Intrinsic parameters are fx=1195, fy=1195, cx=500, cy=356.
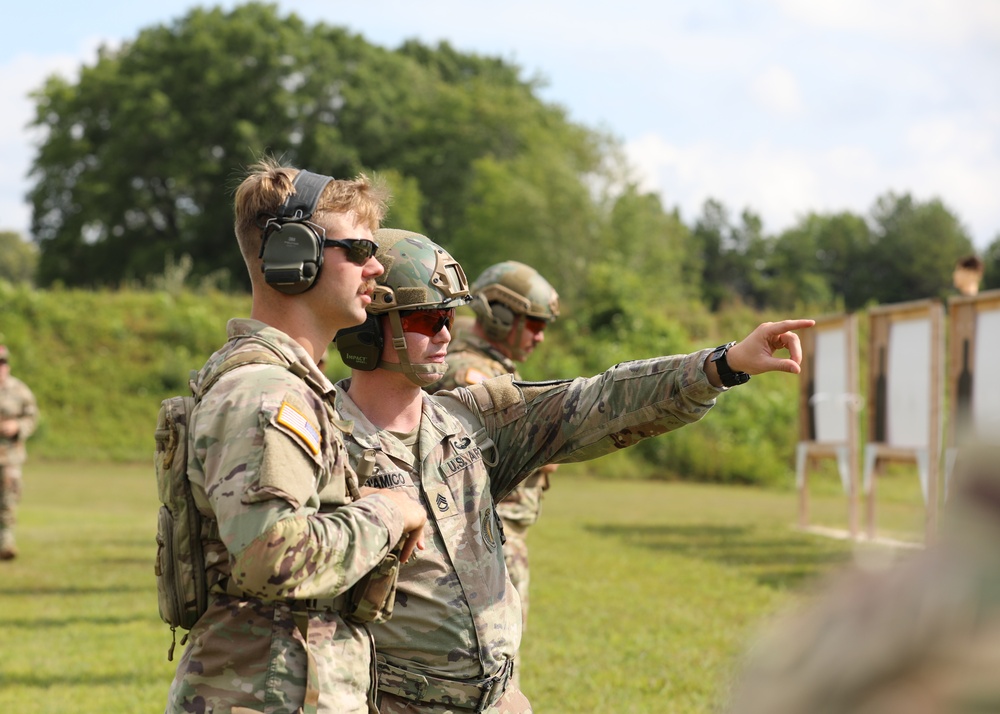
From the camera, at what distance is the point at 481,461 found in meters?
3.88

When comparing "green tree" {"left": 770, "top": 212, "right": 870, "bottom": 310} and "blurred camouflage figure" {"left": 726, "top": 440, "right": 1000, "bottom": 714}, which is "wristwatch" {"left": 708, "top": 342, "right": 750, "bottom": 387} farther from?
"green tree" {"left": 770, "top": 212, "right": 870, "bottom": 310}

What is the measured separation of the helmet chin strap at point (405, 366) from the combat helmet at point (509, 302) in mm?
2565

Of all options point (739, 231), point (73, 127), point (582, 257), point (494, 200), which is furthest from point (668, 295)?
point (739, 231)

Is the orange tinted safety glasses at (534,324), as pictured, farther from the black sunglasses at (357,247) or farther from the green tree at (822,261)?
the green tree at (822,261)

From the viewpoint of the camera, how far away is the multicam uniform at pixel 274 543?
2.74 metres

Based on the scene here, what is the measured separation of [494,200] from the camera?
156 ft

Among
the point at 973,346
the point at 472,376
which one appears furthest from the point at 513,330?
the point at 973,346

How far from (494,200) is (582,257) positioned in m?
4.43

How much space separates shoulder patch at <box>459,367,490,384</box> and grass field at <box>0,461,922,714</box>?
6.83ft

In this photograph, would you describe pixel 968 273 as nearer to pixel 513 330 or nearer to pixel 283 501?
pixel 513 330

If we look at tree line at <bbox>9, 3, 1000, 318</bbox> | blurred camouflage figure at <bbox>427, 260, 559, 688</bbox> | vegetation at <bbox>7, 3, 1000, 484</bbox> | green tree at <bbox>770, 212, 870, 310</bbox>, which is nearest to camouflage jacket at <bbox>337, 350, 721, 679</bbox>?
blurred camouflage figure at <bbox>427, 260, 559, 688</bbox>

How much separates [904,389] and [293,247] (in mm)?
12813

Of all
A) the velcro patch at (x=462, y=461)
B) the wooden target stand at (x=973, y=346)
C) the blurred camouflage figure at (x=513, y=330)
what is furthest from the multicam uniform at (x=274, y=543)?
the wooden target stand at (x=973, y=346)

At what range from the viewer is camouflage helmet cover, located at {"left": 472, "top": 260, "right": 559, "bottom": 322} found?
6.68m
